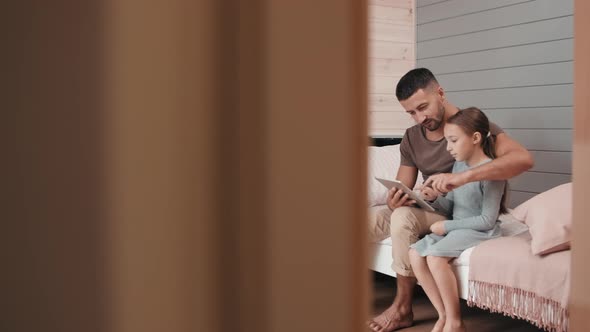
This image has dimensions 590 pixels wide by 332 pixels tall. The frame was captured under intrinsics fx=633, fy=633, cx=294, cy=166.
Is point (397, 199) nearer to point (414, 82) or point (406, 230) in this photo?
point (406, 230)

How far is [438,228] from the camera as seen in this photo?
2625 millimetres

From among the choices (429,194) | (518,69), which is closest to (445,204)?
(429,194)

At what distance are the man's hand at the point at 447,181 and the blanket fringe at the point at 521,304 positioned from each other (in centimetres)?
40

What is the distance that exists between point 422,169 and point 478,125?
19.3 inches

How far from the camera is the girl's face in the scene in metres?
2.60

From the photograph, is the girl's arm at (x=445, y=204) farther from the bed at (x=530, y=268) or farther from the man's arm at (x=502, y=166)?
the bed at (x=530, y=268)

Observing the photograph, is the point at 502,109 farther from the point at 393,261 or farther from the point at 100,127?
the point at 100,127

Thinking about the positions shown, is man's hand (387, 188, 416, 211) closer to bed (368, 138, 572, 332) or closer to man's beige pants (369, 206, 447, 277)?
man's beige pants (369, 206, 447, 277)

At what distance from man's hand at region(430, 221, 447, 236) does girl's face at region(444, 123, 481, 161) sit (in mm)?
289

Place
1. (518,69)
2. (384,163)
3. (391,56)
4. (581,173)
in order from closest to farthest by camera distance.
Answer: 1. (581,173)
2. (518,69)
3. (384,163)
4. (391,56)

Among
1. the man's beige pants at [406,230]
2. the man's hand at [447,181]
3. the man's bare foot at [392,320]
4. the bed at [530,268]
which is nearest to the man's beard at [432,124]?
the man's hand at [447,181]

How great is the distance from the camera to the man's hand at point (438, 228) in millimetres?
2609

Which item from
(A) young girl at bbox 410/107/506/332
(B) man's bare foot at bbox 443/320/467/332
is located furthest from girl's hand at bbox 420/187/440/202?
(B) man's bare foot at bbox 443/320/467/332

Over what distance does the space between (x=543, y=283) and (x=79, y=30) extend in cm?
221
